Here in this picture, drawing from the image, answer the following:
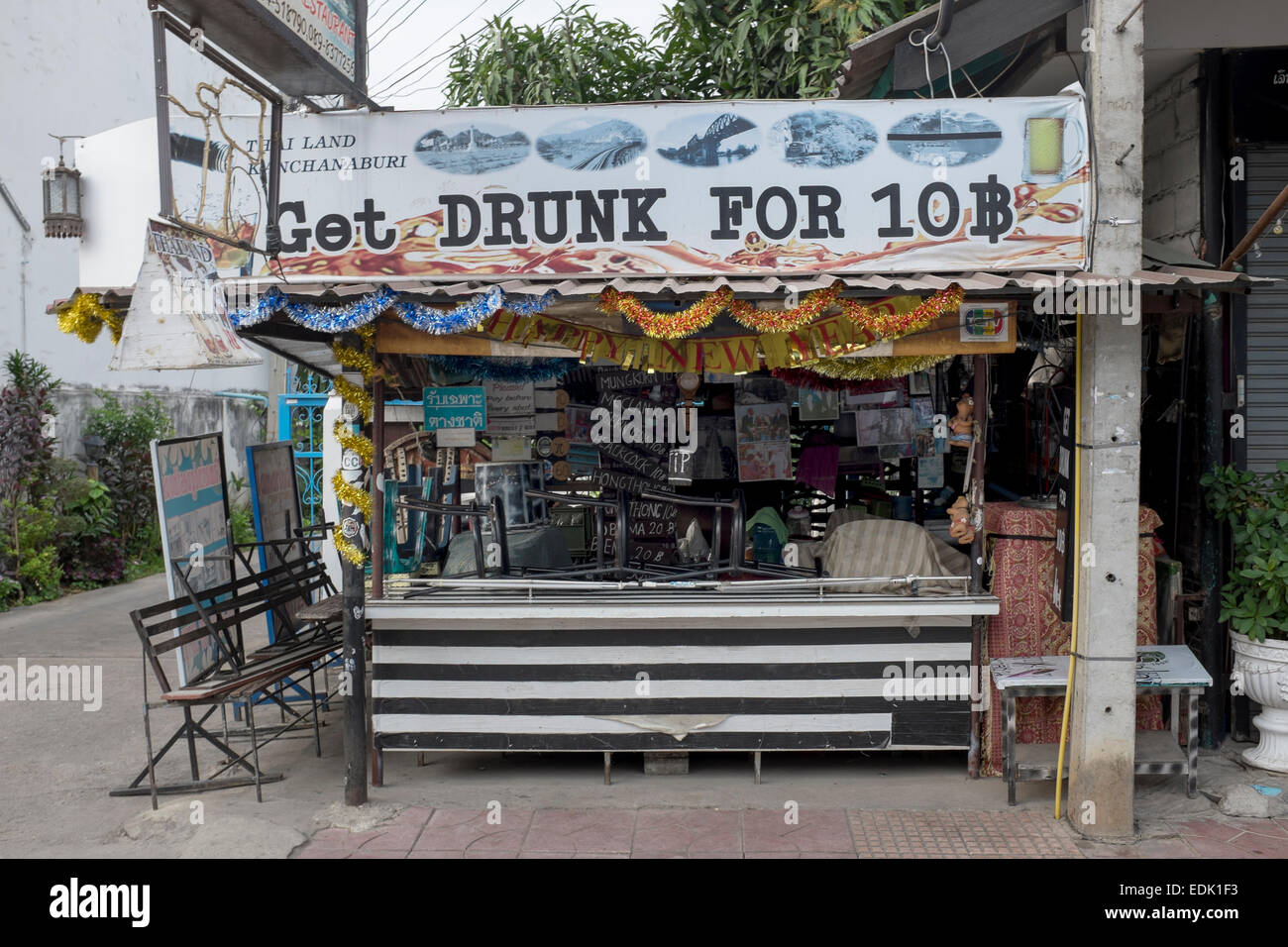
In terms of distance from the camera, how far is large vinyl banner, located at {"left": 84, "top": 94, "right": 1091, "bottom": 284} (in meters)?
5.96

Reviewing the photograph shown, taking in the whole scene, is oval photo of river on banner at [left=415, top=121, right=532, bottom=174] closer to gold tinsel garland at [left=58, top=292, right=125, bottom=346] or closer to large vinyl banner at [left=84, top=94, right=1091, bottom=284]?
large vinyl banner at [left=84, top=94, right=1091, bottom=284]

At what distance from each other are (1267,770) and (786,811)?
305 cm

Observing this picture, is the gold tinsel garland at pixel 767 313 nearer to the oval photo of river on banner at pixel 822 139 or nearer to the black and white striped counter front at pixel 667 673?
the oval photo of river on banner at pixel 822 139

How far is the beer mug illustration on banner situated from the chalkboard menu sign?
1.35 m

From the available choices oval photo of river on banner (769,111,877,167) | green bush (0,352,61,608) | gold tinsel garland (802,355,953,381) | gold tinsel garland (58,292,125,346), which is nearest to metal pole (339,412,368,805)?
gold tinsel garland (58,292,125,346)

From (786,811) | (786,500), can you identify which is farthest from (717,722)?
(786,500)

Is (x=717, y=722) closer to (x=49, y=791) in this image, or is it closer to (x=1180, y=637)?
(x=1180, y=637)

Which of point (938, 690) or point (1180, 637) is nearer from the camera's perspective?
point (938, 690)

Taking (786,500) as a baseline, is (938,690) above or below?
below

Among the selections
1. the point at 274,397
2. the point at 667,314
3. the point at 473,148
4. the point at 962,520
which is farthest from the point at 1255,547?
the point at 274,397

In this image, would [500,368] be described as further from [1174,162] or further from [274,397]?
[274,397]

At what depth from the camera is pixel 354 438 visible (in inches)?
255

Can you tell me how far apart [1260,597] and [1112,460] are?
5.94 ft

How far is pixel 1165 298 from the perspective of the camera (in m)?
6.19
